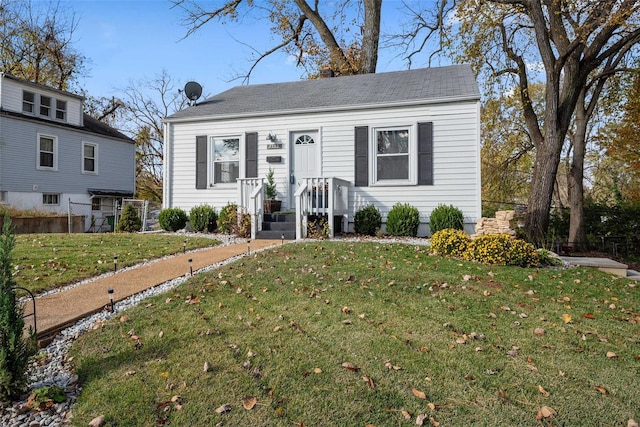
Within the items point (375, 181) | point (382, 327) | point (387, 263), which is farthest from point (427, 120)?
point (382, 327)

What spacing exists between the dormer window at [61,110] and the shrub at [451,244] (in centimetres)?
1819

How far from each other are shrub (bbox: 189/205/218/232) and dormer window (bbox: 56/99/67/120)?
38.5 feet

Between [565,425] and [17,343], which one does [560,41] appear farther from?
[17,343]

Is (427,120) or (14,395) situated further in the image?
(427,120)

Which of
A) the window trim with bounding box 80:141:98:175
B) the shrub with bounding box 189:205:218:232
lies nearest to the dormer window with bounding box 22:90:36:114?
the window trim with bounding box 80:141:98:175

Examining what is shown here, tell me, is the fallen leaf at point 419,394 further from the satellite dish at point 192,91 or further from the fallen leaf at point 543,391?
the satellite dish at point 192,91

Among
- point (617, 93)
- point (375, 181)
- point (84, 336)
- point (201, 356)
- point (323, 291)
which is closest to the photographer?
point (201, 356)

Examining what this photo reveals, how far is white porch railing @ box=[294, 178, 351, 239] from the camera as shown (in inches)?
333

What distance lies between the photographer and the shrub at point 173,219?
1068cm

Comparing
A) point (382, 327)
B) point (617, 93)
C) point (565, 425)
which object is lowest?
point (565, 425)

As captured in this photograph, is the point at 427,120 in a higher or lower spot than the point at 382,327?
higher

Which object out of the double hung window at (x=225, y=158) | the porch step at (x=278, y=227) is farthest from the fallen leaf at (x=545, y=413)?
the double hung window at (x=225, y=158)

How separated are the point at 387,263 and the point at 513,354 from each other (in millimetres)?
2813

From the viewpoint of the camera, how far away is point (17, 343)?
2555 mm
